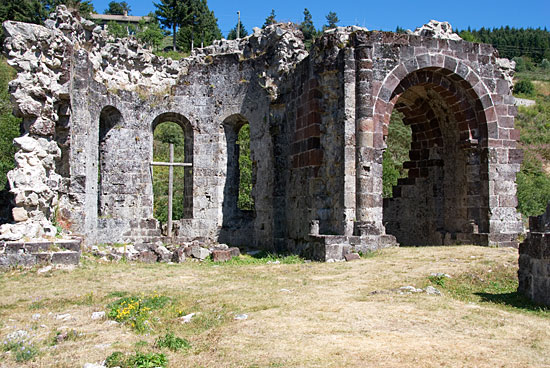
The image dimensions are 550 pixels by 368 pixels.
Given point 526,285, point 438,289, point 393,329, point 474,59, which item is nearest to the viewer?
point 393,329

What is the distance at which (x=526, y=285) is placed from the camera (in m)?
7.89

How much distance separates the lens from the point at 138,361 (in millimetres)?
4977

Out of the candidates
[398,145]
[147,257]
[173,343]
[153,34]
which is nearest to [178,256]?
[147,257]

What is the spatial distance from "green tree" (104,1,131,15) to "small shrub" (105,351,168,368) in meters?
99.9

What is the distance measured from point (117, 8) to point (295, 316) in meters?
101

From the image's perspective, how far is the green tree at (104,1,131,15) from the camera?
98.1m

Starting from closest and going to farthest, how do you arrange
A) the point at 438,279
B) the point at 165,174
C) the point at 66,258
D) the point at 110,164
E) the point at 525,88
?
the point at 438,279
the point at 66,258
the point at 110,164
the point at 165,174
the point at 525,88

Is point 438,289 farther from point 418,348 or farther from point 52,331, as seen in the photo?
point 52,331

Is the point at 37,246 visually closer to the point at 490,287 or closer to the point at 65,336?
the point at 65,336

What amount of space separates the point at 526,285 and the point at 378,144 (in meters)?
6.06

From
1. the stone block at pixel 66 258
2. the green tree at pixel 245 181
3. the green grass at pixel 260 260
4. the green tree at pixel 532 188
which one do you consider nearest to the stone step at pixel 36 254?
the stone block at pixel 66 258

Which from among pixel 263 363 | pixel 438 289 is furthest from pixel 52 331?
pixel 438 289

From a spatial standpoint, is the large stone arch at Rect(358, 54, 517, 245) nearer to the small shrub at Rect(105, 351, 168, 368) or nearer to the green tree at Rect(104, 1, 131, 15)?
the small shrub at Rect(105, 351, 168, 368)

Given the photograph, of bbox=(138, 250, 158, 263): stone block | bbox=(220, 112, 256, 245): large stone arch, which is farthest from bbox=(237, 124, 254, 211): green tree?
bbox=(138, 250, 158, 263): stone block
